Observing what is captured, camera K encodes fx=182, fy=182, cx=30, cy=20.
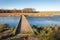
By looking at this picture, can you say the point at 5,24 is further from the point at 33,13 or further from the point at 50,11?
the point at 50,11

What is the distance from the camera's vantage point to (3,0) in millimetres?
4164

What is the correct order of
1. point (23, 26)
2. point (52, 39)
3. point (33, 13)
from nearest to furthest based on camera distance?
point (52, 39)
point (23, 26)
point (33, 13)

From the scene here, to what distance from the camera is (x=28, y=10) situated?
4191 mm

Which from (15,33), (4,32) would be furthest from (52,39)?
(4,32)

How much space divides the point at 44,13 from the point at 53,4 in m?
0.31

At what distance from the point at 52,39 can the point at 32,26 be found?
1731 millimetres

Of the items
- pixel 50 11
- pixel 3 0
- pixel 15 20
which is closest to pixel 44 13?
pixel 50 11

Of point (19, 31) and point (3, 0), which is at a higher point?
point (3, 0)

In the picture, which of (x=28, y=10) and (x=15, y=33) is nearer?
(x=15, y=33)

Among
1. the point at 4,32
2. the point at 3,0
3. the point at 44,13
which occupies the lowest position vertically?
the point at 4,32

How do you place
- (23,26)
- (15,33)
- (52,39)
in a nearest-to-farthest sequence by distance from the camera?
1. (52,39)
2. (15,33)
3. (23,26)

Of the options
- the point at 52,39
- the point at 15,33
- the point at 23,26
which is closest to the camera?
the point at 52,39

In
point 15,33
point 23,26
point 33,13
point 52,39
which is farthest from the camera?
point 33,13

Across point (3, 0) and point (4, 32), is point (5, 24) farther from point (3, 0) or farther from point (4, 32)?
point (3, 0)
